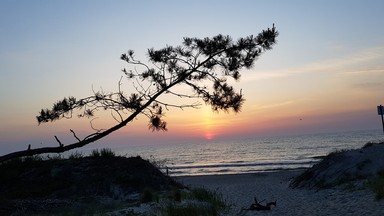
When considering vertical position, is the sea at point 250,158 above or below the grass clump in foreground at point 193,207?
below

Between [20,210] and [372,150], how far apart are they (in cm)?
1700

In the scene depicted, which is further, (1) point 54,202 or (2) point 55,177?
(2) point 55,177

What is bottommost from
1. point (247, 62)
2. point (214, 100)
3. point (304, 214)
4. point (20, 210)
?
point (304, 214)

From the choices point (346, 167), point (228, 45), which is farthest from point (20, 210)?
point (346, 167)

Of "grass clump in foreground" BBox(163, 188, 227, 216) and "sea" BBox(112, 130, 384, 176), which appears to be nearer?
"grass clump in foreground" BBox(163, 188, 227, 216)

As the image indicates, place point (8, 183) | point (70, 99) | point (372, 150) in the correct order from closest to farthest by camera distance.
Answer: point (70, 99) → point (8, 183) → point (372, 150)

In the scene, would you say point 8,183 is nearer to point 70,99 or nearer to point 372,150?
point 70,99

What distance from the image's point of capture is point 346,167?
1933cm

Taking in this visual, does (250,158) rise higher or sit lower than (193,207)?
lower

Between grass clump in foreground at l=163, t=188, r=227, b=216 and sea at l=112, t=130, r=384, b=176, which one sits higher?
grass clump in foreground at l=163, t=188, r=227, b=216

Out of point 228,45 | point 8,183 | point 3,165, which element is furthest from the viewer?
point 3,165

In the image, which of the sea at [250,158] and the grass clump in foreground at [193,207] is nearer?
the grass clump in foreground at [193,207]

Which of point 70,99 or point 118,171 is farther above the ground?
point 70,99

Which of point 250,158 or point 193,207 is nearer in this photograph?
point 193,207
